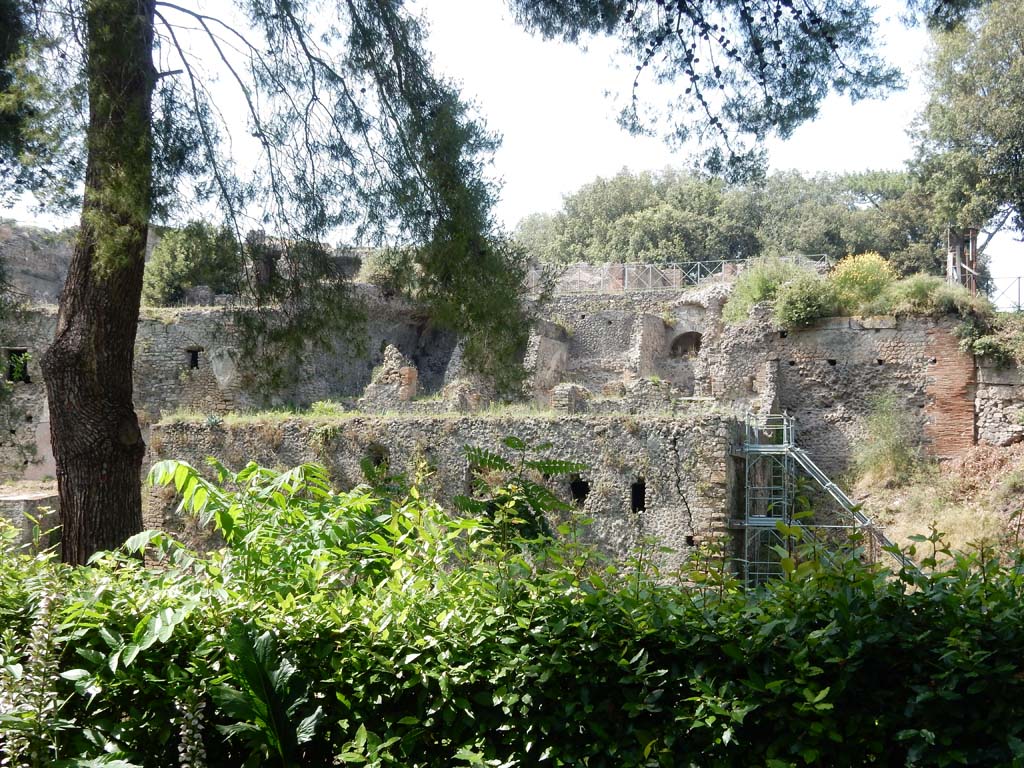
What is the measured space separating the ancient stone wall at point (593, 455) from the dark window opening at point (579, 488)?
84 mm

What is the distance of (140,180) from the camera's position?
6.61 m

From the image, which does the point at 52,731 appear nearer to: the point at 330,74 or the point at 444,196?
the point at 444,196

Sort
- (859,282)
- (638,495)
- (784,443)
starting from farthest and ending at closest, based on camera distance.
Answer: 1. (859,282)
2. (784,443)
3. (638,495)

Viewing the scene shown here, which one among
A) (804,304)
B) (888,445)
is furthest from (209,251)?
(804,304)

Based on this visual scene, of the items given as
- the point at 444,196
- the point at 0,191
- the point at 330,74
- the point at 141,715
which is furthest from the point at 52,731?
the point at 0,191

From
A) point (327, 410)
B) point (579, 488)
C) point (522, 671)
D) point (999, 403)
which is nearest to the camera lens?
point (522, 671)

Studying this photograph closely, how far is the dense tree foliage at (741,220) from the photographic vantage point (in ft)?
124

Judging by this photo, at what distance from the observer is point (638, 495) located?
1438 centimetres

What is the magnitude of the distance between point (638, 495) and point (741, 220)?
30.1 meters

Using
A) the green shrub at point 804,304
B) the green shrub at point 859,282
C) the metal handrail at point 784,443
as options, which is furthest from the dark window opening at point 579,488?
the green shrub at point 859,282

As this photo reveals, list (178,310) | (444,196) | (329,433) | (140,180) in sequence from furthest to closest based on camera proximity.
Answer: (178,310), (329,433), (444,196), (140,180)

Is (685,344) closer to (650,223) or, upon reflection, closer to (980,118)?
(980,118)

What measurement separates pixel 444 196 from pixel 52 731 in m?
5.11

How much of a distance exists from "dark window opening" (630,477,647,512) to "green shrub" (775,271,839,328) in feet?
22.8
